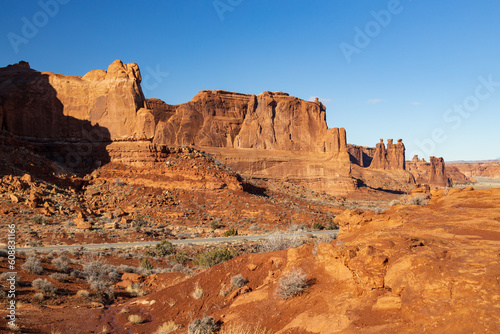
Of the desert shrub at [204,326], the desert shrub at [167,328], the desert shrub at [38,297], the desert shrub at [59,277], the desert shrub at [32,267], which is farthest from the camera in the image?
the desert shrub at [32,267]

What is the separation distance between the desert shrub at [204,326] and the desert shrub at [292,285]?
1.42 meters

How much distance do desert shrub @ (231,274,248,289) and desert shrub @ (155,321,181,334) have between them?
1559 millimetres

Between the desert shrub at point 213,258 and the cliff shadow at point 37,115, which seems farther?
the cliff shadow at point 37,115

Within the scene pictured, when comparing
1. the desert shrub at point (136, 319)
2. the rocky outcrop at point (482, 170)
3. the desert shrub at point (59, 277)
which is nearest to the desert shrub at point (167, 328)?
the desert shrub at point (136, 319)

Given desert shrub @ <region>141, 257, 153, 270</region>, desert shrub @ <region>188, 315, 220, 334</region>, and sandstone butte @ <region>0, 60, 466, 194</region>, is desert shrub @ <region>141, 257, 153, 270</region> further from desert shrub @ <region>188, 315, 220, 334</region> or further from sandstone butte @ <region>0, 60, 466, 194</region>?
sandstone butte @ <region>0, 60, 466, 194</region>

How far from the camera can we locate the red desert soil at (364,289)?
17.6 feet

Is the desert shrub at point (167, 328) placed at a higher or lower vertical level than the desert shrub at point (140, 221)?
lower

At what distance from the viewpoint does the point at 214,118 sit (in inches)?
3098

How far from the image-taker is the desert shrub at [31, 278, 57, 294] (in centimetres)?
1221

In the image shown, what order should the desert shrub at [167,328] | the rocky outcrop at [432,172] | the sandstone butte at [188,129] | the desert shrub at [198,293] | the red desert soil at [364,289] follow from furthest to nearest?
the rocky outcrop at [432,172]
the sandstone butte at [188,129]
the desert shrub at [198,293]
the desert shrub at [167,328]
the red desert soil at [364,289]

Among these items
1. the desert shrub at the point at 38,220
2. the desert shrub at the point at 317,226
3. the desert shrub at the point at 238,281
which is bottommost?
the desert shrub at the point at 317,226

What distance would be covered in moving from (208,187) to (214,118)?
44.3 metres

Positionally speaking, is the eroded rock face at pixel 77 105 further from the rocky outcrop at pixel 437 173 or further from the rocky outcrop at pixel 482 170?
the rocky outcrop at pixel 482 170

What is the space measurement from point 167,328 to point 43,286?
232 inches
